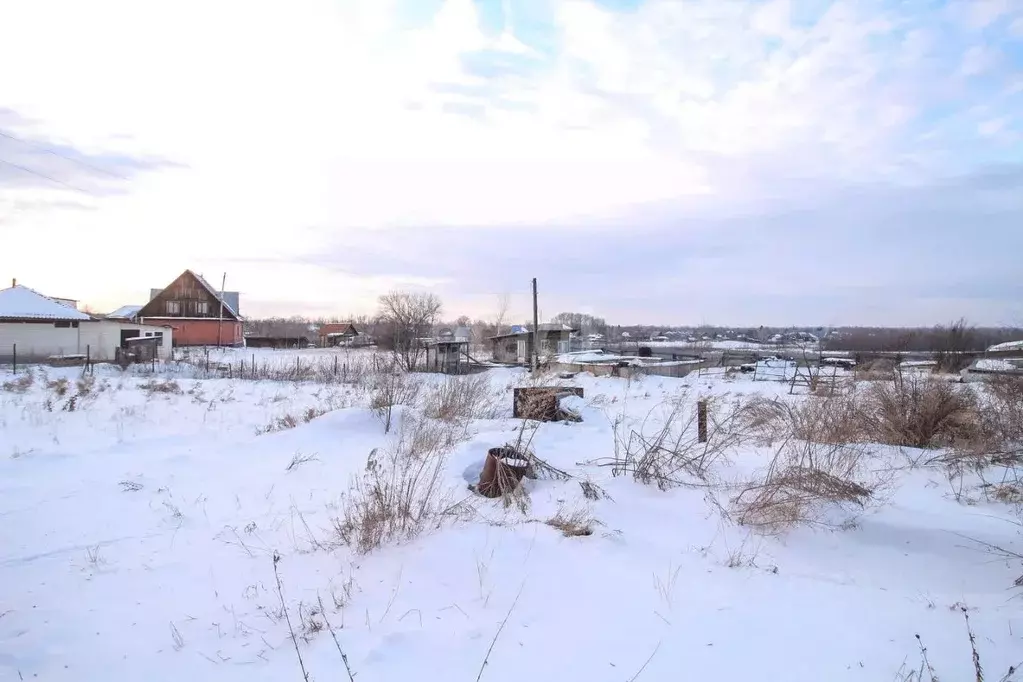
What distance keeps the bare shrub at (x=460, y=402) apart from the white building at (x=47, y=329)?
28.9 metres

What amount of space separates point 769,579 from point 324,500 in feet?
13.8

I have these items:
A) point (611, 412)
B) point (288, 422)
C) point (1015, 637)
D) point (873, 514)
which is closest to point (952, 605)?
point (1015, 637)

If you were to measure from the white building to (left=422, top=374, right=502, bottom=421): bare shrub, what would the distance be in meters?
28.9

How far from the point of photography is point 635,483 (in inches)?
225

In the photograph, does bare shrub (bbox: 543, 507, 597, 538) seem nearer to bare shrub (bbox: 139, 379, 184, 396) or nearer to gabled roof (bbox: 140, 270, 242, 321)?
bare shrub (bbox: 139, 379, 184, 396)

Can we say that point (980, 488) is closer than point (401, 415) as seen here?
Yes

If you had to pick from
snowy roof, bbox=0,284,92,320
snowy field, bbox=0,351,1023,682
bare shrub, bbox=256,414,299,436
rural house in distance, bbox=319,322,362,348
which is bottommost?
snowy field, bbox=0,351,1023,682

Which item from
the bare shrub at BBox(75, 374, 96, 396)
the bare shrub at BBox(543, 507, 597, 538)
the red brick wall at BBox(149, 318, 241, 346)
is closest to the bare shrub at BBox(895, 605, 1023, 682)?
the bare shrub at BBox(543, 507, 597, 538)

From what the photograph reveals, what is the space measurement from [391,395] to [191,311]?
48689mm

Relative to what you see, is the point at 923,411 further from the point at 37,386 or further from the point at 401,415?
the point at 37,386

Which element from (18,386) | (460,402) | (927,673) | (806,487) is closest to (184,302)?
(18,386)

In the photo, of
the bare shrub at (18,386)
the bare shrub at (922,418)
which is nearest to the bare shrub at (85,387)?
the bare shrub at (18,386)

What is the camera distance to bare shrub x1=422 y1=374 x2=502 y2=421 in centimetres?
978

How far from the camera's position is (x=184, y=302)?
5016 centimetres
